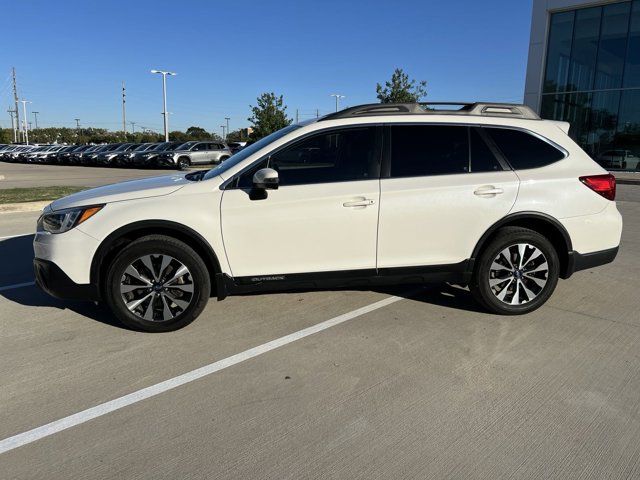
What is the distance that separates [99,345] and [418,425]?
2550 millimetres

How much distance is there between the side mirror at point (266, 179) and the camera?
3.81m

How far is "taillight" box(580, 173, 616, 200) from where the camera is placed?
4445 millimetres

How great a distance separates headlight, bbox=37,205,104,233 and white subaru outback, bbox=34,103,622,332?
11mm

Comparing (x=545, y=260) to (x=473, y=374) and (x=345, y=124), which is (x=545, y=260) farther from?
(x=345, y=124)

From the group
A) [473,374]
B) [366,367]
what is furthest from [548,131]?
[366,367]

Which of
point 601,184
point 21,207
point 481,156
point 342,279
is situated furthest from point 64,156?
point 601,184

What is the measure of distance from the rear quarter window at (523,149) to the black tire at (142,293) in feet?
9.53

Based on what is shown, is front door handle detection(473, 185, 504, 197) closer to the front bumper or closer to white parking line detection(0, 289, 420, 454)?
white parking line detection(0, 289, 420, 454)

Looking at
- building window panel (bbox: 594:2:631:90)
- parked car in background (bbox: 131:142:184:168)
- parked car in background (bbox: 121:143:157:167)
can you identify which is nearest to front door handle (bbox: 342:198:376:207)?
building window panel (bbox: 594:2:631:90)

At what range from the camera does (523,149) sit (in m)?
4.45

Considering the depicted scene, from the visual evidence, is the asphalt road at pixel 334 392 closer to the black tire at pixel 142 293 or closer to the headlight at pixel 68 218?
the black tire at pixel 142 293

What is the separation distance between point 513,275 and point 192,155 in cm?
2747

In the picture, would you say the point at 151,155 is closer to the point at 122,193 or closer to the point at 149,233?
the point at 122,193

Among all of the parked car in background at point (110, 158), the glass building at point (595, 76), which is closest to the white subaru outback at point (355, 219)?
the glass building at point (595, 76)
